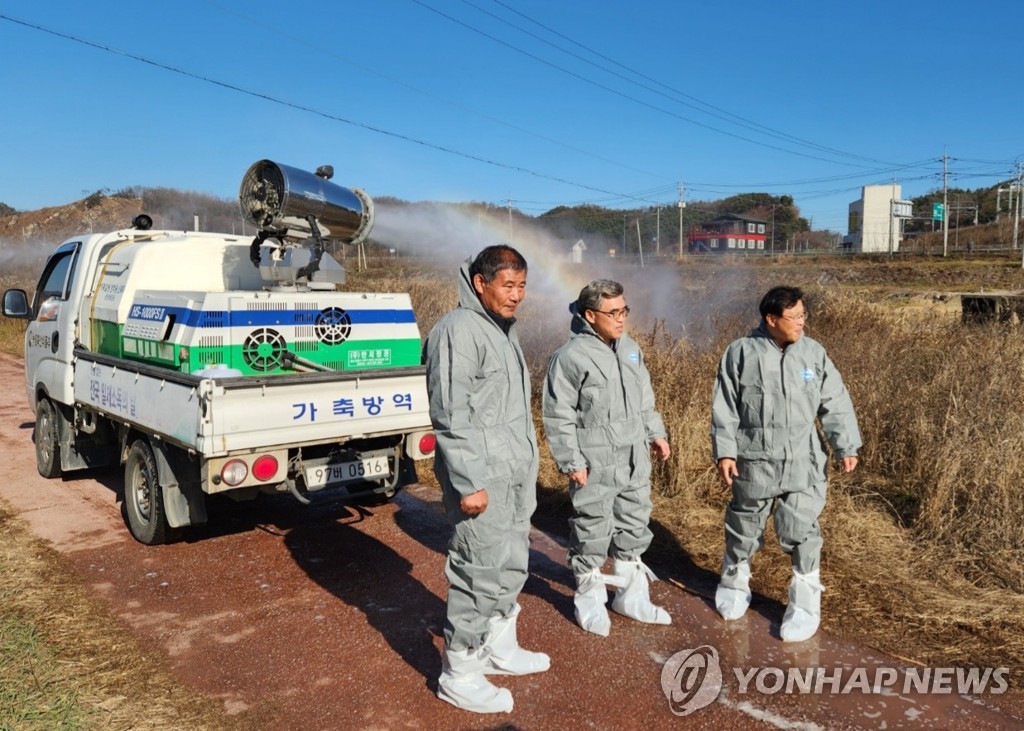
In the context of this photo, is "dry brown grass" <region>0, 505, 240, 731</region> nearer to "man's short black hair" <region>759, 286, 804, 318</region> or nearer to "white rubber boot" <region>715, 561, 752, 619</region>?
"white rubber boot" <region>715, 561, 752, 619</region>

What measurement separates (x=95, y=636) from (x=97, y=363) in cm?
277

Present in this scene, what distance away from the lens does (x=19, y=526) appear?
5922 mm

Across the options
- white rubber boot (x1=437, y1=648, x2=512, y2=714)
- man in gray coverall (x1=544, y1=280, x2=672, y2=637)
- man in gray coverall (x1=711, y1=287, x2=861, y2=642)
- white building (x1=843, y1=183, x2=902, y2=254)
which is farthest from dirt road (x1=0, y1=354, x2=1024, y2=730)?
white building (x1=843, y1=183, x2=902, y2=254)

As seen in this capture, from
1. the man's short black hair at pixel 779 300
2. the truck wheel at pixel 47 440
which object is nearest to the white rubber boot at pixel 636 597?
the man's short black hair at pixel 779 300

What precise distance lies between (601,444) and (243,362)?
264 cm

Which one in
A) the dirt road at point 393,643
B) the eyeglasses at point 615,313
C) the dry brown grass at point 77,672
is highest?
the eyeglasses at point 615,313

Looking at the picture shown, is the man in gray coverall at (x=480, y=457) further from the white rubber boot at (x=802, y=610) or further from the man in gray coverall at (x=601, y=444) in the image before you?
the white rubber boot at (x=802, y=610)

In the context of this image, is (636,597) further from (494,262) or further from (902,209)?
(902,209)

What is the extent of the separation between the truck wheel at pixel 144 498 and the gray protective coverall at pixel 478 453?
2933mm

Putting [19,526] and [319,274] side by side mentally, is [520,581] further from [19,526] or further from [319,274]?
[19,526]

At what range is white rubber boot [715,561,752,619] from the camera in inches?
165

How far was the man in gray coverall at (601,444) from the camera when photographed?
400cm

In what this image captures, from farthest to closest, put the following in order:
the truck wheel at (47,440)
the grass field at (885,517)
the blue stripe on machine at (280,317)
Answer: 1. the truck wheel at (47,440)
2. the blue stripe on machine at (280,317)
3. the grass field at (885,517)

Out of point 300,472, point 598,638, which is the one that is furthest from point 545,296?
point 598,638
